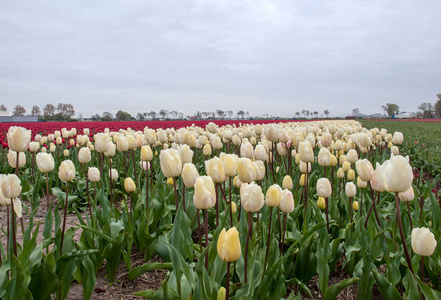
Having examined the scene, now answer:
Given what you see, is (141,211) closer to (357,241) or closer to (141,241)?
(141,241)

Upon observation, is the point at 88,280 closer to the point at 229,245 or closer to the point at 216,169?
the point at 216,169

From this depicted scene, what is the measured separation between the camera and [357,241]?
2.36 meters

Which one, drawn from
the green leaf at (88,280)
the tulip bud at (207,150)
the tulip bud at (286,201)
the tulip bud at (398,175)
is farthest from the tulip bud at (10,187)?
the tulip bud at (207,150)

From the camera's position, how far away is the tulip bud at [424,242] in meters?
1.48

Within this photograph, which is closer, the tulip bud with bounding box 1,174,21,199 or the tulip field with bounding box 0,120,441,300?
the tulip field with bounding box 0,120,441,300

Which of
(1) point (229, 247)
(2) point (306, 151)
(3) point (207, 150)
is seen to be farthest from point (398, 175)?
(3) point (207, 150)

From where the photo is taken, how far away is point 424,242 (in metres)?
1.49

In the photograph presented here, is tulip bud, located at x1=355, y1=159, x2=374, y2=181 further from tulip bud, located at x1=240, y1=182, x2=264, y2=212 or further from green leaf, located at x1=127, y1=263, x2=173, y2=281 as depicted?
green leaf, located at x1=127, y1=263, x2=173, y2=281

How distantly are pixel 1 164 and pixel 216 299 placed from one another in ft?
20.7

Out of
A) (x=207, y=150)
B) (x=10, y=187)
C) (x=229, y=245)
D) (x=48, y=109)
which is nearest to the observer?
(x=229, y=245)

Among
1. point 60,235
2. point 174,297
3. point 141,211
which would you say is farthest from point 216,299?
point 141,211

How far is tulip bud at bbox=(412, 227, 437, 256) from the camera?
1479 mm

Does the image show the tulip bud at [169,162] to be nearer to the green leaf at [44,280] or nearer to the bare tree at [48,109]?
the green leaf at [44,280]

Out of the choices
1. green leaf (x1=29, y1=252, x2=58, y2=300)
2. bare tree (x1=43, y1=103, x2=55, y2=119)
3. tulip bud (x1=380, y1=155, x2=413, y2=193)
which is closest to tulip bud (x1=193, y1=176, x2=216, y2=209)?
tulip bud (x1=380, y1=155, x2=413, y2=193)
